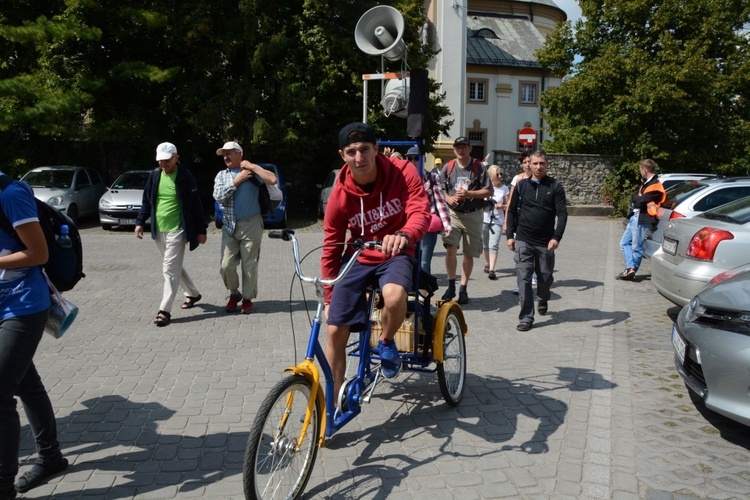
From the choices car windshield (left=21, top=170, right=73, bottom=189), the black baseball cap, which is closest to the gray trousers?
the black baseball cap

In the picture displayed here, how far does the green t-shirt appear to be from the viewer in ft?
24.7

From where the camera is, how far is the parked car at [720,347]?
422 cm

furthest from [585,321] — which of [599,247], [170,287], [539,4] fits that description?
[539,4]

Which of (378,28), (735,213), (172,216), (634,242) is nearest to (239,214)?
(172,216)

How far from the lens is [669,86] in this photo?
2361 cm

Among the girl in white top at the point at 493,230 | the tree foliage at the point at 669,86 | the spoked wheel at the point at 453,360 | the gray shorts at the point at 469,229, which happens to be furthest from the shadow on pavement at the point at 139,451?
the tree foliage at the point at 669,86

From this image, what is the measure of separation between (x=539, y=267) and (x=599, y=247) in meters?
8.39

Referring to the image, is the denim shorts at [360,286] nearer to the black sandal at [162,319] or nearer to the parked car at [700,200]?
the black sandal at [162,319]

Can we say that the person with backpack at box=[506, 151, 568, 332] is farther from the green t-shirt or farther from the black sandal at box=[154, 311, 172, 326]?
the black sandal at box=[154, 311, 172, 326]

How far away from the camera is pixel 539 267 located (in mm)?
7477

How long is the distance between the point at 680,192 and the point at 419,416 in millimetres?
8566

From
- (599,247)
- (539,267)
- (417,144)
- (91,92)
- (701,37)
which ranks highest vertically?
(701,37)

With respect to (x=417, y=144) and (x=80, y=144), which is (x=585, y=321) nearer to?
(x=417, y=144)

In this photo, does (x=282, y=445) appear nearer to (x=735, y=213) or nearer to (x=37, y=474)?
(x=37, y=474)
